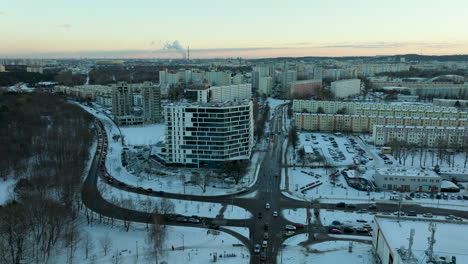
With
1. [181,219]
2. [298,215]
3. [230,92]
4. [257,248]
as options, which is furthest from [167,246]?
[230,92]

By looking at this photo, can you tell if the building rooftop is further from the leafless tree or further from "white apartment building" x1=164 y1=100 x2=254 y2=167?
the leafless tree

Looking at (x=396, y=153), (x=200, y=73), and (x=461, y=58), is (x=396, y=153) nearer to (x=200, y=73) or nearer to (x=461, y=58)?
(x=200, y=73)

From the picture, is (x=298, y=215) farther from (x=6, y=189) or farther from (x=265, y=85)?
(x=265, y=85)

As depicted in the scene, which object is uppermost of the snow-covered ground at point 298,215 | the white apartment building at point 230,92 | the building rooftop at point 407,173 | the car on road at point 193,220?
the white apartment building at point 230,92

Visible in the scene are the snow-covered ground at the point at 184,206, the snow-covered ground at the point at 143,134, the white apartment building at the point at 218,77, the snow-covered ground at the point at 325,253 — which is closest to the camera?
the snow-covered ground at the point at 325,253

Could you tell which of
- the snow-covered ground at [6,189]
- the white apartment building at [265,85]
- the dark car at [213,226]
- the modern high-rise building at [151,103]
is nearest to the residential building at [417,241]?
the dark car at [213,226]

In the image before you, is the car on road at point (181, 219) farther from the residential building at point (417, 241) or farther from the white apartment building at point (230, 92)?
the white apartment building at point (230, 92)

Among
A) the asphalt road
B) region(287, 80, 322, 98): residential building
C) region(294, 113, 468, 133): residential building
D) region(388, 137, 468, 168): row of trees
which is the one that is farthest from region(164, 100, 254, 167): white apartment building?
region(287, 80, 322, 98): residential building
